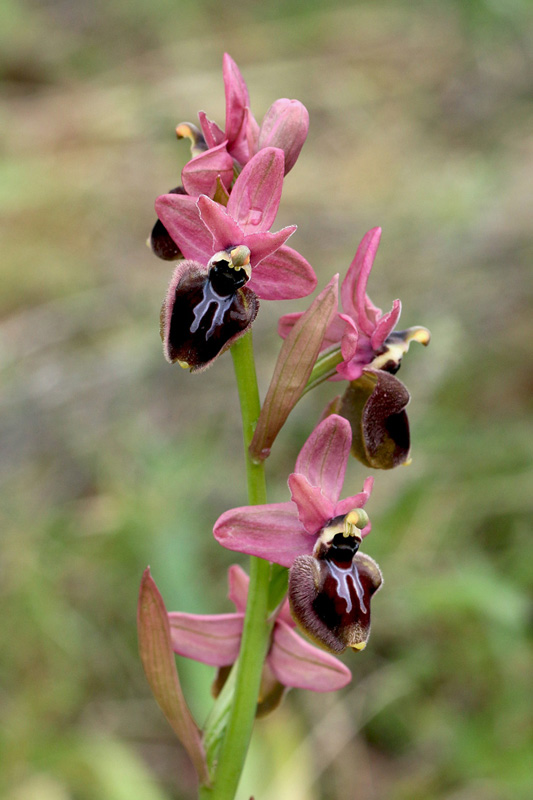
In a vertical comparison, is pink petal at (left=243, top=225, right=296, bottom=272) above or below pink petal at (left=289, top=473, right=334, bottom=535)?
above

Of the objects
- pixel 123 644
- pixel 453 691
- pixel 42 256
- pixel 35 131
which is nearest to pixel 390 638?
pixel 453 691

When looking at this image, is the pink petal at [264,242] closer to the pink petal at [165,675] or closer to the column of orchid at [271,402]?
the column of orchid at [271,402]

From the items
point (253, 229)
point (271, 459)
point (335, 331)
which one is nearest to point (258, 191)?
point (253, 229)

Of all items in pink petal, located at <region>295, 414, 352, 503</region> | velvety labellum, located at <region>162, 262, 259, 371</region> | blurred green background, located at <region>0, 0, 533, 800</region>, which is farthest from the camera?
blurred green background, located at <region>0, 0, 533, 800</region>

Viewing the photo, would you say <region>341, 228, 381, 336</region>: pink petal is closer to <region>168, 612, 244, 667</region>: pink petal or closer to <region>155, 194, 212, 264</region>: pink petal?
<region>155, 194, 212, 264</region>: pink petal

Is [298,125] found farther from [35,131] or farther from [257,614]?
[35,131]

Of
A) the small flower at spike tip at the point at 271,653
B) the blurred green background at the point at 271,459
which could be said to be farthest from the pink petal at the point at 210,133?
the blurred green background at the point at 271,459

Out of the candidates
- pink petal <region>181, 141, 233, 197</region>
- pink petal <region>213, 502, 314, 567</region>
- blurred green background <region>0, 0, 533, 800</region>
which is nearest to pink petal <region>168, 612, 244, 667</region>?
pink petal <region>213, 502, 314, 567</region>
